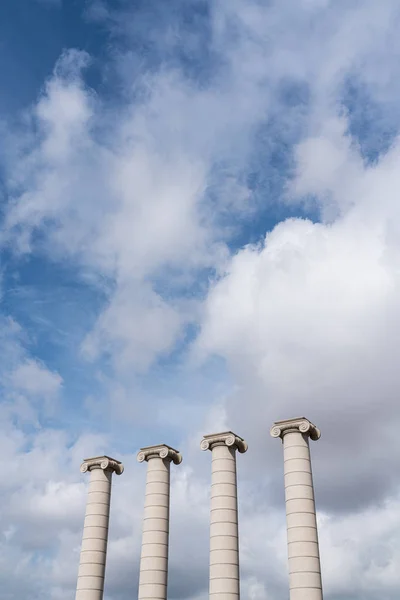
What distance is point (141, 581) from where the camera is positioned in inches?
1971

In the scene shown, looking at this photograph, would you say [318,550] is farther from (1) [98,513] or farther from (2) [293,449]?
(1) [98,513]

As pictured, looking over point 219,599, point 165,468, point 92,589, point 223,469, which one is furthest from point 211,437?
point 92,589

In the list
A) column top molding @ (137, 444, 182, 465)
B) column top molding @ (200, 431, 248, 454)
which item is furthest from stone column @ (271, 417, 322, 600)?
column top molding @ (137, 444, 182, 465)

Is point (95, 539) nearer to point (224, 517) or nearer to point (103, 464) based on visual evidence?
point (103, 464)

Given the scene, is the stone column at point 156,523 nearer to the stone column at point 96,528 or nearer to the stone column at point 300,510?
the stone column at point 96,528

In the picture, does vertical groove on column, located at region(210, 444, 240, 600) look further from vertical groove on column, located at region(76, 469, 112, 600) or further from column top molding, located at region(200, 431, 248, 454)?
vertical groove on column, located at region(76, 469, 112, 600)

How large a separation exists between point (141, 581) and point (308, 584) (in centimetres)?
1450

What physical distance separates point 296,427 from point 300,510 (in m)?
5.94

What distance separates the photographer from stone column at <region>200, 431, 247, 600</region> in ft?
151

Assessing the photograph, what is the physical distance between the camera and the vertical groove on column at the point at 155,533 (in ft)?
163

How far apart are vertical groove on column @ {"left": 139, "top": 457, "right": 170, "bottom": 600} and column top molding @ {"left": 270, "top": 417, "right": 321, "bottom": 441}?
1155 centimetres

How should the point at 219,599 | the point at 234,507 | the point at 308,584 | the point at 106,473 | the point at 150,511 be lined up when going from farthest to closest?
1. the point at 106,473
2. the point at 150,511
3. the point at 234,507
4. the point at 219,599
5. the point at 308,584

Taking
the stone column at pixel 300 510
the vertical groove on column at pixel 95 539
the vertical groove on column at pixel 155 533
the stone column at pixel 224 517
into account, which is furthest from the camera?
the vertical groove on column at pixel 95 539

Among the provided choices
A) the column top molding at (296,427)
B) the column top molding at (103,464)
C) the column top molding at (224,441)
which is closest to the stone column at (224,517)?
the column top molding at (224,441)
